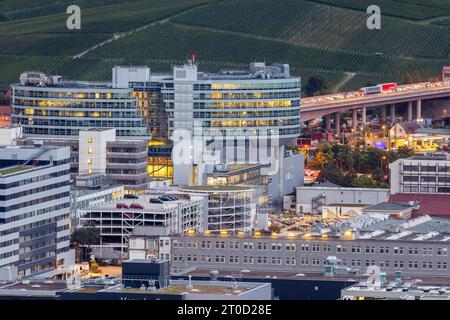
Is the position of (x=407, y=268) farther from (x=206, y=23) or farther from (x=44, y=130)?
(x=206, y=23)

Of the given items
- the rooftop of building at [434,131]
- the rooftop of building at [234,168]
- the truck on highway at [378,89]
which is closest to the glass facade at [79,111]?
the rooftop of building at [234,168]

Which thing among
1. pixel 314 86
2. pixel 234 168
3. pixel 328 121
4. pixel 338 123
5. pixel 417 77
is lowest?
pixel 234 168

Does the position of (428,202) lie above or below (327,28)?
below

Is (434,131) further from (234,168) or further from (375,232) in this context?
(375,232)

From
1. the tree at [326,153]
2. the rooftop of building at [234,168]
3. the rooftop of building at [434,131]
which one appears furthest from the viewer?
the rooftop of building at [434,131]

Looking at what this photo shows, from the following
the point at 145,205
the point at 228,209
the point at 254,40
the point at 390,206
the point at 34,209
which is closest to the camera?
the point at 34,209

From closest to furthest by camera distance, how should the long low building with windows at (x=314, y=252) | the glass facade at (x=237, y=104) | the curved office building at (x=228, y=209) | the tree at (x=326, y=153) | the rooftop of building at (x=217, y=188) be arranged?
1. the long low building with windows at (x=314, y=252)
2. the curved office building at (x=228, y=209)
3. the rooftop of building at (x=217, y=188)
4. the glass facade at (x=237, y=104)
5. the tree at (x=326, y=153)

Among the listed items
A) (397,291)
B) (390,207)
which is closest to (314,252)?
(397,291)

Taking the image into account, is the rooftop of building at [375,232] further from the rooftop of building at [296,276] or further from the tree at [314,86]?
the tree at [314,86]
